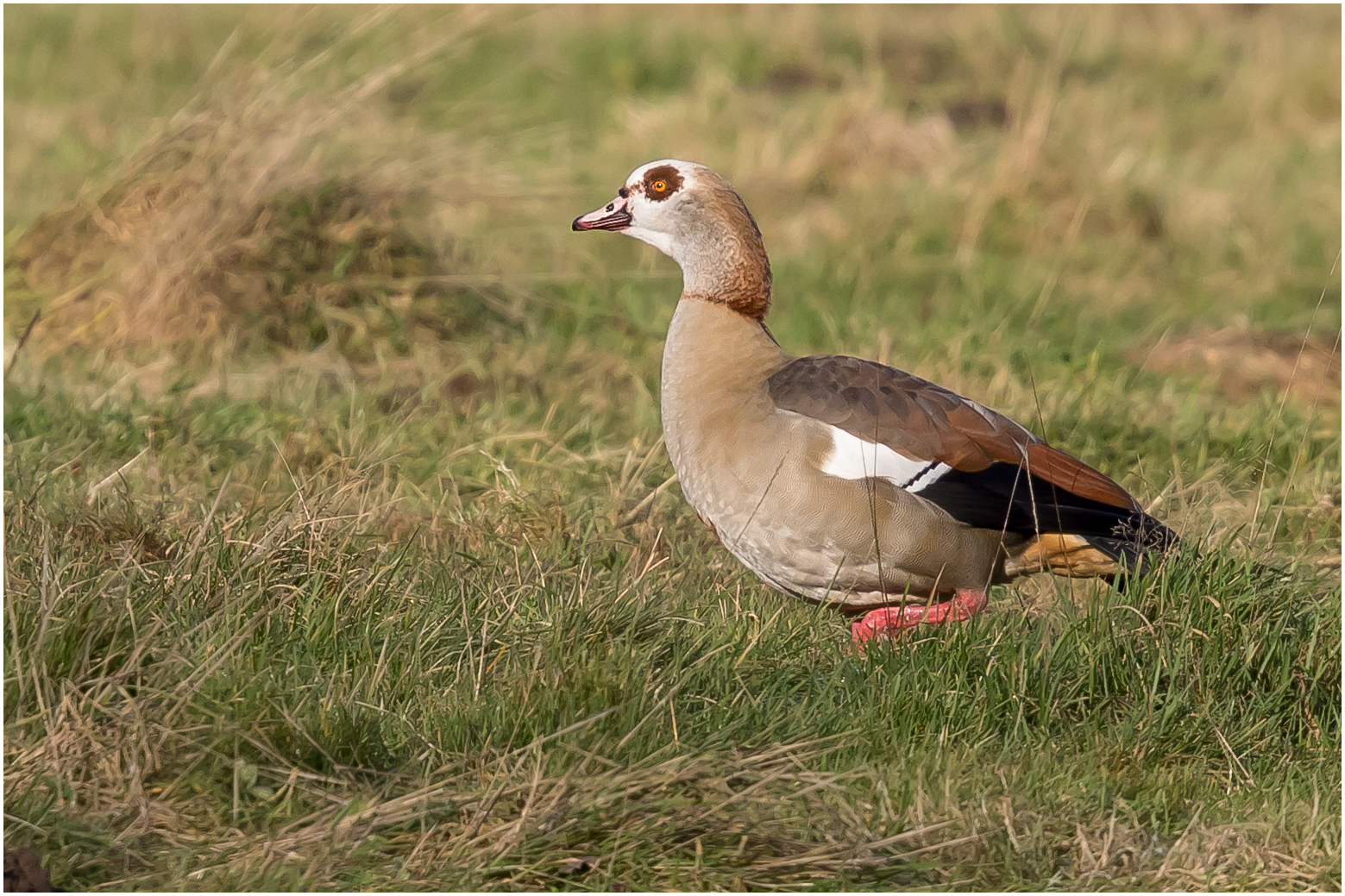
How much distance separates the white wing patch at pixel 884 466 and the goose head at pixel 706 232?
0.61 meters

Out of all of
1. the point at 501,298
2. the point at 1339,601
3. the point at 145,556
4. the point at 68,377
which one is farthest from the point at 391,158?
the point at 1339,601

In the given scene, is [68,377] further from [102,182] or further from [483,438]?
[483,438]

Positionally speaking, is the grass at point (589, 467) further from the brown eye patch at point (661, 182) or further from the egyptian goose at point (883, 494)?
the brown eye patch at point (661, 182)

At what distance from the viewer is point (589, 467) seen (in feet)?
18.6

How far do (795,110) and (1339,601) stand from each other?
7.09 metres

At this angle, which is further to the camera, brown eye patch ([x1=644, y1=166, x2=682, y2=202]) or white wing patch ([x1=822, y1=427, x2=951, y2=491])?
brown eye patch ([x1=644, y1=166, x2=682, y2=202])

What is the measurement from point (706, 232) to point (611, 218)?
37 cm

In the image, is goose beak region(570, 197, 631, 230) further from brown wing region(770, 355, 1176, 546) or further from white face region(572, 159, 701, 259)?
brown wing region(770, 355, 1176, 546)

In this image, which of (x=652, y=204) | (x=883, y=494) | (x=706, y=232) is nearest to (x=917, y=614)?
(x=883, y=494)

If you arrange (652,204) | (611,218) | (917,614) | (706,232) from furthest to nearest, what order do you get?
(611,218), (652,204), (706,232), (917,614)

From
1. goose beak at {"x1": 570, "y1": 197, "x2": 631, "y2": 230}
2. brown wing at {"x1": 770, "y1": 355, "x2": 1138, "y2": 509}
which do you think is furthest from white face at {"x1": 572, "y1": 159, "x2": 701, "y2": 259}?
brown wing at {"x1": 770, "y1": 355, "x2": 1138, "y2": 509}

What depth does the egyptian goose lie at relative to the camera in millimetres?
4180

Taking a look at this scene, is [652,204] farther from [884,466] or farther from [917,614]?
[917,614]

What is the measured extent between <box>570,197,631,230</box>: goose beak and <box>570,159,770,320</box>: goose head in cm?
7
